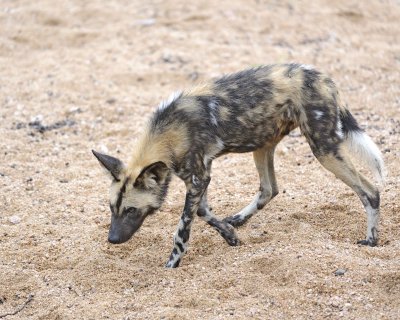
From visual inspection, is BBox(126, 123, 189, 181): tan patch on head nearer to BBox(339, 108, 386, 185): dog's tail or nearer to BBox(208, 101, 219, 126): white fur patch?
BBox(208, 101, 219, 126): white fur patch

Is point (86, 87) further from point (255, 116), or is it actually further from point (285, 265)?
point (285, 265)

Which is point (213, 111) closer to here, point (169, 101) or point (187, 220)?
point (169, 101)

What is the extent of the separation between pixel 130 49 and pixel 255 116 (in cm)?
401

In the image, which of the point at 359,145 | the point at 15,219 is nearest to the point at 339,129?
the point at 359,145

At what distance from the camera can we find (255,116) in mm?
4211

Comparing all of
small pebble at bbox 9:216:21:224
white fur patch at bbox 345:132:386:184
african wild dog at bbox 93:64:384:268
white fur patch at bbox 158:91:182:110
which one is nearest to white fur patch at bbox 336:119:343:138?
african wild dog at bbox 93:64:384:268

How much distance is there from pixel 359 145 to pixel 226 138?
836 mm

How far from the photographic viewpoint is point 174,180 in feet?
17.4

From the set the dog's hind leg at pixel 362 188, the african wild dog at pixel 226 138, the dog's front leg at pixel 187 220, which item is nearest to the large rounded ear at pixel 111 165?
the african wild dog at pixel 226 138

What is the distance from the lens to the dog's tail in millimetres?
4301

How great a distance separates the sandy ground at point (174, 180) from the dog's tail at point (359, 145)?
14.5 inches

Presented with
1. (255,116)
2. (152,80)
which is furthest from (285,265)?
(152,80)

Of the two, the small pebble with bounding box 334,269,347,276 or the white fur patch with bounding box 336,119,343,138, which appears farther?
the white fur patch with bounding box 336,119,343,138

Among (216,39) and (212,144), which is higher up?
(212,144)
